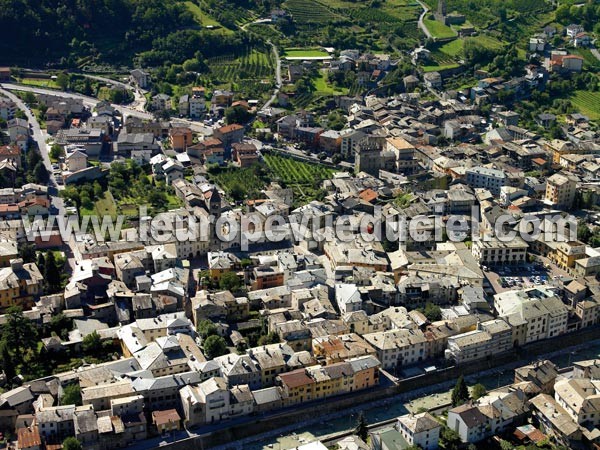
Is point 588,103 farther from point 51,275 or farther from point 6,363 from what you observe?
point 6,363

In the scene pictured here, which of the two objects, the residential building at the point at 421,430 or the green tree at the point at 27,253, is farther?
the green tree at the point at 27,253

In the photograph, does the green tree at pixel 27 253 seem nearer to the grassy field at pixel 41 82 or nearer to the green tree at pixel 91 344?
the green tree at pixel 91 344

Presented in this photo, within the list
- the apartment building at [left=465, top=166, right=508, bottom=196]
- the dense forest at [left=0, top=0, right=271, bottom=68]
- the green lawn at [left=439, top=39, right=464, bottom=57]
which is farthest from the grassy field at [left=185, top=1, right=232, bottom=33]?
the apartment building at [left=465, top=166, right=508, bottom=196]

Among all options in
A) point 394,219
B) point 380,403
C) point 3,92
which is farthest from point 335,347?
point 3,92

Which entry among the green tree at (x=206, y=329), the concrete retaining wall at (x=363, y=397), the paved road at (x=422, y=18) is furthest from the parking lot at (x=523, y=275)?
the paved road at (x=422, y=18)

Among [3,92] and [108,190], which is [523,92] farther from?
[3,92]

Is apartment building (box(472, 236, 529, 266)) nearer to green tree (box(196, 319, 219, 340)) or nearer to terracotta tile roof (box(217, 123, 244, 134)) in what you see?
green tree (box(196, 319, 219, 340))
